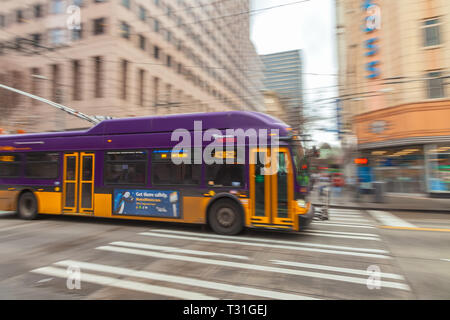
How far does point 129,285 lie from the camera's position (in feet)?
13.6

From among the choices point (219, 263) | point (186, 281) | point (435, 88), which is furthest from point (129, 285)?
point (435, 88)

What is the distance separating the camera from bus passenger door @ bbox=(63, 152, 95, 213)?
909cm

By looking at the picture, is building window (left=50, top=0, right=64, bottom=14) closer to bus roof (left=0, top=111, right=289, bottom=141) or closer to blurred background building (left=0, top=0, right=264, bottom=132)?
blurred background building (left=0, top=0, right=264, bottom=132)

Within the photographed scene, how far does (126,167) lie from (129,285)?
A: 5.11m

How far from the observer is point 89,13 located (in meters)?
24.3

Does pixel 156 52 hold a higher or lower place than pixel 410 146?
higher

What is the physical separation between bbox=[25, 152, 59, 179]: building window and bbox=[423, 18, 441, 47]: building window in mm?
21914

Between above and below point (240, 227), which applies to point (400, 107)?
above

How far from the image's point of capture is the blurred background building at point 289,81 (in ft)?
57.8

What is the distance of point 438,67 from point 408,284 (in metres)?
18.6

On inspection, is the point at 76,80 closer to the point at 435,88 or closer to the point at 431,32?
the point at 431,32

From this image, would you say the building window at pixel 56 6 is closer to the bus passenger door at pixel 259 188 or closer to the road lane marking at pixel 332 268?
the bus passenger door at pixel 259 188

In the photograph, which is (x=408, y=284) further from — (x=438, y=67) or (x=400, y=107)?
(x=438, y=67)
